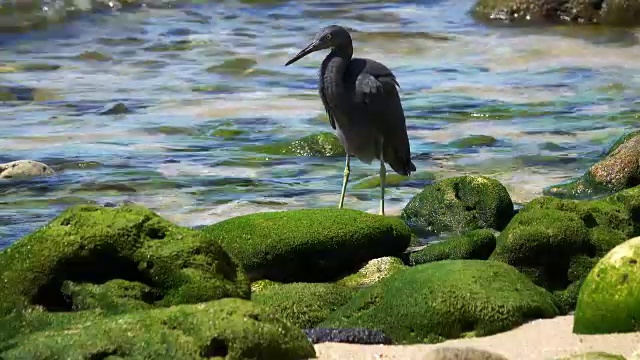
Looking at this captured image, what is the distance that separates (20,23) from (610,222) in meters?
14.7

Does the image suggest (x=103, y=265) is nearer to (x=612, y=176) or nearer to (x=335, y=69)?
(x=335, y=69)

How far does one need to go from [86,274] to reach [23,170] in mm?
5045

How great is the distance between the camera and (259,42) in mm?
18797

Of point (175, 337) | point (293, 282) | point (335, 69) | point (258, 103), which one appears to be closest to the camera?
point (175, 337)

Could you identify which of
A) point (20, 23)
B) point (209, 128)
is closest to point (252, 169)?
point (209, 128)

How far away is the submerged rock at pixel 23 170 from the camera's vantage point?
10.3m

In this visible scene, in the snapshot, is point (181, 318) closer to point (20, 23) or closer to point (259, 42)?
point (259, 42)

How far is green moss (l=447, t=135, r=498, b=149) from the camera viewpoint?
1186cm

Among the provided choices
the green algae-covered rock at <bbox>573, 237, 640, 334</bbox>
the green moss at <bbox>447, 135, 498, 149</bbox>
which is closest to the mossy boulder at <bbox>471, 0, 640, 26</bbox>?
the green moss at <bbox>447, 135, 498, 149</bbox>

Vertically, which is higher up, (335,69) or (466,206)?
(335,69)

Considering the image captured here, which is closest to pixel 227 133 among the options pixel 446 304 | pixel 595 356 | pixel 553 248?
pixel 553 248

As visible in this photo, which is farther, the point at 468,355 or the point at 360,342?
the point at 360,342

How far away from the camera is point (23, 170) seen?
33.9 ft

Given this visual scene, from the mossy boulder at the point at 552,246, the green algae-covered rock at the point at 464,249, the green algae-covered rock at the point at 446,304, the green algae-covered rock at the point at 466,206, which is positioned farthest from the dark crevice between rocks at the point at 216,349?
the green algae-covered rock at the point at 466,206
